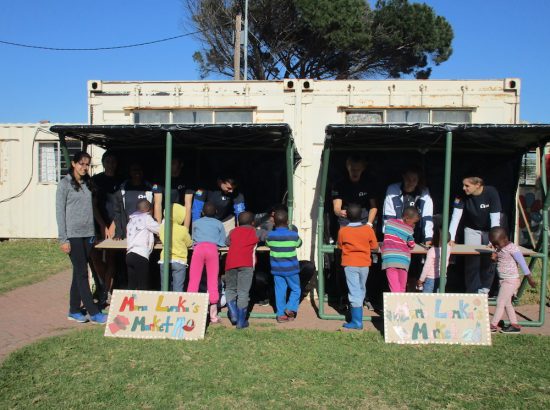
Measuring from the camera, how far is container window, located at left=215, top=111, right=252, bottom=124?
26.0 ft

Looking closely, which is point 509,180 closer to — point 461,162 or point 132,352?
point 461,162

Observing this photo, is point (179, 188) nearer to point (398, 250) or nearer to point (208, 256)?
point (208, 256)

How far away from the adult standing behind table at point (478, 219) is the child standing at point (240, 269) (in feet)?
8.78

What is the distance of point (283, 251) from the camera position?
629 centimetres

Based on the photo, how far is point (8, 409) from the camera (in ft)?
12.8

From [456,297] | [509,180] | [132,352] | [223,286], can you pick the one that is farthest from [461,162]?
[132,352]

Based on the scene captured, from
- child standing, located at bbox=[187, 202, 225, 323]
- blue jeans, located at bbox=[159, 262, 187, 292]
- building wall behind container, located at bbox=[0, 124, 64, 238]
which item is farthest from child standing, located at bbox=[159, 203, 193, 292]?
building wall behind container, located at bbox=[0, 124, 64, 238]

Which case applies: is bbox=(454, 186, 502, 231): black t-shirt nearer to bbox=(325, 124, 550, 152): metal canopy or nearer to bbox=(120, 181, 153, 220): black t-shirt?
bbox=(325, 124, 550, 152): metal canopy

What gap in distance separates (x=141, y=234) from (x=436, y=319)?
3.62 m

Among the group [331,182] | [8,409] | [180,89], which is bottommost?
[8,409]

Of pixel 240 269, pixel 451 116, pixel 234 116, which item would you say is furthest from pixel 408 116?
pixel 240 269

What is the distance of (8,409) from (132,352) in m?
1.39

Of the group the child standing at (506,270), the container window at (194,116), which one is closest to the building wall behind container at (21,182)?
the container window at (194,116)

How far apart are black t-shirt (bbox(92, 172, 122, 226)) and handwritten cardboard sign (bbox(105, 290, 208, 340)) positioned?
5.34ft
